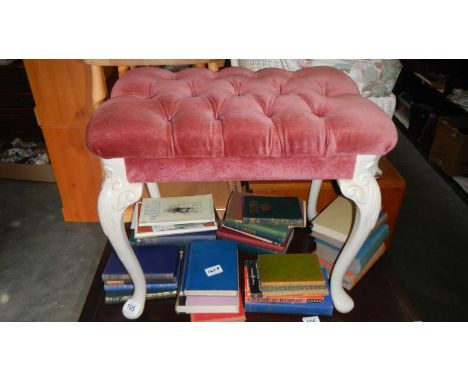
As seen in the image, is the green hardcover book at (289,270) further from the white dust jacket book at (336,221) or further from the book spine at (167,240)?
the book spine at (167,240)

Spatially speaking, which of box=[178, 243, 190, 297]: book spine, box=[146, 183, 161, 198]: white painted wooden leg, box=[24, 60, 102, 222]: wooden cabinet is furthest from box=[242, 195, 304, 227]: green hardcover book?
box=[24, 60, 102, 222]: wooden cabinet

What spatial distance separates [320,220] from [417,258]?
2.99 ft

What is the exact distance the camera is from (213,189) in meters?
1.67

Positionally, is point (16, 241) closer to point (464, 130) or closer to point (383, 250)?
point (383, 250)

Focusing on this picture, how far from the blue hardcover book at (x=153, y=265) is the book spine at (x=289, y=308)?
9.5 inches

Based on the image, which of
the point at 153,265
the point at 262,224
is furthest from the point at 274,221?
the point at 153,265

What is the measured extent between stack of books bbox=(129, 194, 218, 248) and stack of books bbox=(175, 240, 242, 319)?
Answer: 0.32ft

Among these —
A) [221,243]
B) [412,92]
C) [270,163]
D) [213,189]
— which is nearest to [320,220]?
[221,243]

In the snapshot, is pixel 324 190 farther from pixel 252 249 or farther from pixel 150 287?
pixel 150 287

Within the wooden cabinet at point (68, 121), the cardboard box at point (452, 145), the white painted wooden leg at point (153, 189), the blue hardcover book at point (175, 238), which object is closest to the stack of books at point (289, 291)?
the blue hardcover book at point (175, 238)

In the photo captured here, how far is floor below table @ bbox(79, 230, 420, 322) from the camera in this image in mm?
1054

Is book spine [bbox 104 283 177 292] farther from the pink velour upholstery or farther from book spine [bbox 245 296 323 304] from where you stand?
the pink velour upholstery

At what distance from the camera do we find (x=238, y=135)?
2.56ft

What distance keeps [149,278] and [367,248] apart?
65 centimetres
